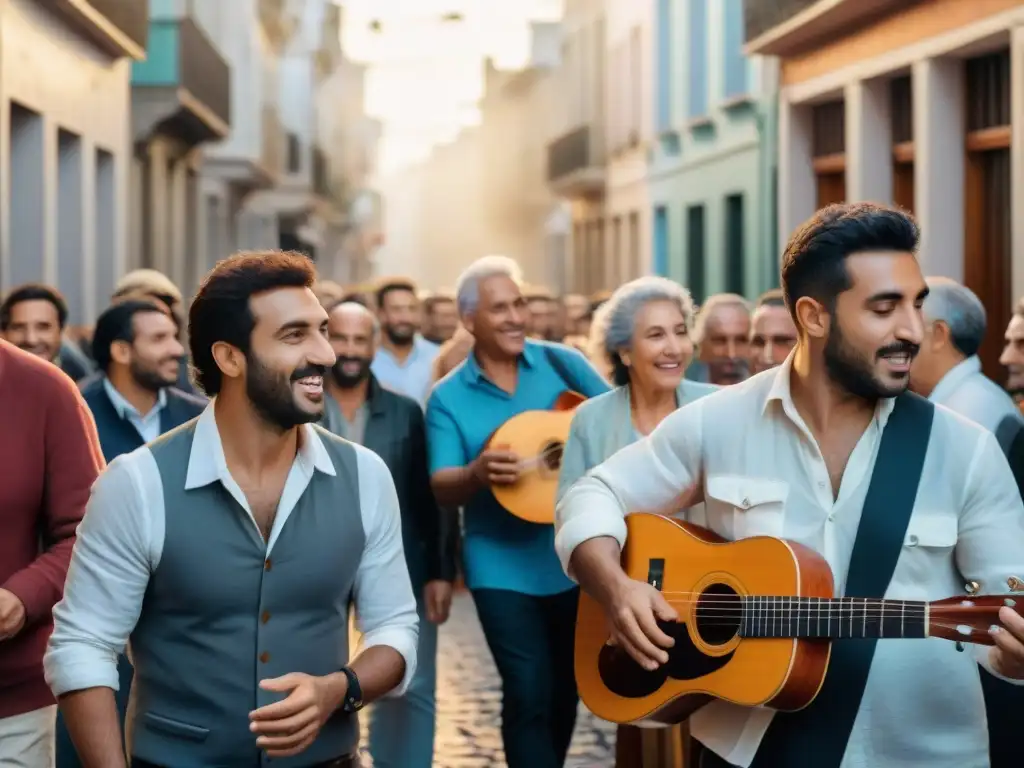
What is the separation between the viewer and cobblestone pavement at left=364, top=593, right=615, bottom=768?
8500 mm

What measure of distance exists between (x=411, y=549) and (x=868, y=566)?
12.2ft

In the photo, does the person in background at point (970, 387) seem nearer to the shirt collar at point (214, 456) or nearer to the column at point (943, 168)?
the shirt collar at point (214, 456)

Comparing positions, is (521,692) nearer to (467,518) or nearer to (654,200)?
(467,518)

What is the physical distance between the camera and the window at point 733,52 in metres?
25.3

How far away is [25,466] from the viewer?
4.96 meters

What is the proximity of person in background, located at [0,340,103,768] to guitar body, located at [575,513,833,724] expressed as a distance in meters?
1.23

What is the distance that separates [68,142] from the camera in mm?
20531

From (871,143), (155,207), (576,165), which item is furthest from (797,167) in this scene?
(576,165)

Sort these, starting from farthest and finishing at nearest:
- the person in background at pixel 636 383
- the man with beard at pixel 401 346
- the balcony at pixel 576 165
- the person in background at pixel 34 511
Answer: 1. the balcony at pixel 576 165
2. the man with beard at pixel 401 346
3. the person in background at pixel 636 383
4. the person in background at pixel 34 511

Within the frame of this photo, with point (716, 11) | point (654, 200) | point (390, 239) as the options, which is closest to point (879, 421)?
point (716, 11)

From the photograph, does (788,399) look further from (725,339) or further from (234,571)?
(725,339)

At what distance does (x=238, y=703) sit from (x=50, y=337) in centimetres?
568

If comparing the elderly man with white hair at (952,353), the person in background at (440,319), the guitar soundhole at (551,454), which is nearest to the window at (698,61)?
the person in background at (440,319)

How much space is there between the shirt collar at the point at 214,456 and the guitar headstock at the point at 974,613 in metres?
1.25
